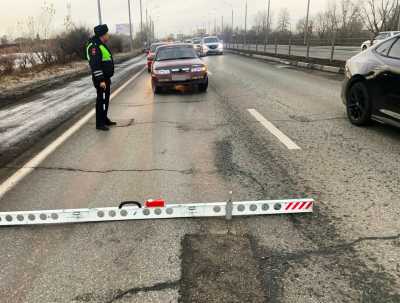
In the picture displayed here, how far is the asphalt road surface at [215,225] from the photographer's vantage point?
97.8 inches

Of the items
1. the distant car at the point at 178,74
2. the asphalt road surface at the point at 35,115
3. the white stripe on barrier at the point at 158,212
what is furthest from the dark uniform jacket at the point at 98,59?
the distant car at the point at 178,74

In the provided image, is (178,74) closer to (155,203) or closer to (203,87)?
(203,87)

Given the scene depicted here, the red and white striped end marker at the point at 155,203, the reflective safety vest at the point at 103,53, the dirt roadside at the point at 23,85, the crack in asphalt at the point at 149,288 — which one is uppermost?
the reflective safety vest at the point at 103,53

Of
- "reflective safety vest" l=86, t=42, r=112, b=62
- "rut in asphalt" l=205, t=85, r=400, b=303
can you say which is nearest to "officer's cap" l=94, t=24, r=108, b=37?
"reflective safety vest" l=86, t=42, r=112, b=62

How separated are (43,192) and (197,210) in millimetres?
1831

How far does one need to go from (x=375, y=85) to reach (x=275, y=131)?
172cm

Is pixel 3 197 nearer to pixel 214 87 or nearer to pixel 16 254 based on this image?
pixel 16 254

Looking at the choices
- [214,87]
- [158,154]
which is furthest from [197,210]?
[214,87]

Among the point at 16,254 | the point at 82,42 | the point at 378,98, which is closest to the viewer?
the point at 16,254

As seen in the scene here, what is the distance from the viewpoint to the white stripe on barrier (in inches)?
133

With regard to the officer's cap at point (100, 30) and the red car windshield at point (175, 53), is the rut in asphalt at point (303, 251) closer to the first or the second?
the officer's cap at point (100, 30)

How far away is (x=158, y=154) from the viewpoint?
17.9 feet

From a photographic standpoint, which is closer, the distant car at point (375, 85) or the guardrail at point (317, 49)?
the distant car at point (375, 85)

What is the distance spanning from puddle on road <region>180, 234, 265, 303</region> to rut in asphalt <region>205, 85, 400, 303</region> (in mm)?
75
